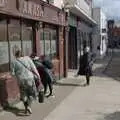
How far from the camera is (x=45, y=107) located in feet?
46.0

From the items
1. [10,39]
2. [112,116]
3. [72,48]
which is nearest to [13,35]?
[10,39]

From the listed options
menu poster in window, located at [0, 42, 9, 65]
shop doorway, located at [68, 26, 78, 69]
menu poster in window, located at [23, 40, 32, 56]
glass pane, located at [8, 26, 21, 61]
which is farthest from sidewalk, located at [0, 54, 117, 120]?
shop doorway, located at [68, 26, 78, 69]

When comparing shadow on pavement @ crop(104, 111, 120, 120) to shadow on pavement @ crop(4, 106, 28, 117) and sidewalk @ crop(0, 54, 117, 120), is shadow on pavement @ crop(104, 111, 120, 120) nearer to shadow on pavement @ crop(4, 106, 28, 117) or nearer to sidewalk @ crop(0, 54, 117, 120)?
sidewalk @ crop(0, 54, 117, 120)

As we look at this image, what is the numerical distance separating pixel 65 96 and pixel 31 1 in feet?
10.9

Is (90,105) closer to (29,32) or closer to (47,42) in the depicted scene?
(29,32)

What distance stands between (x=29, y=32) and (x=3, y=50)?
3.35 metres

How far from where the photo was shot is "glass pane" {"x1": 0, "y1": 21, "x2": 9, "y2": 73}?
540 inches

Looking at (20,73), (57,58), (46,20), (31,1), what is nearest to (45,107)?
(20,73)

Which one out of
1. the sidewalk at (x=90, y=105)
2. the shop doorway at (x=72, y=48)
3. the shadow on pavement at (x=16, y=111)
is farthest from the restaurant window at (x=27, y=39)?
the shop doorway at (x=72, y=48)

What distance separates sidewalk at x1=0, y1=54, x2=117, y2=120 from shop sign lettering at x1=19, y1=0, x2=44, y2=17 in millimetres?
2767

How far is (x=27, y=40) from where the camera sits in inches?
661

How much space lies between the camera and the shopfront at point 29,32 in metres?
13.8

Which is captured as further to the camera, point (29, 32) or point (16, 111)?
point (29, 32)

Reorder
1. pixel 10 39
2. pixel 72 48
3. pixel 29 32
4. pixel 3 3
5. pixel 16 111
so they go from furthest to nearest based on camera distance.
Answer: pixel 72 48, pixel 29 32, pixel 10 39, pixel 16 111, pixel 3 3
